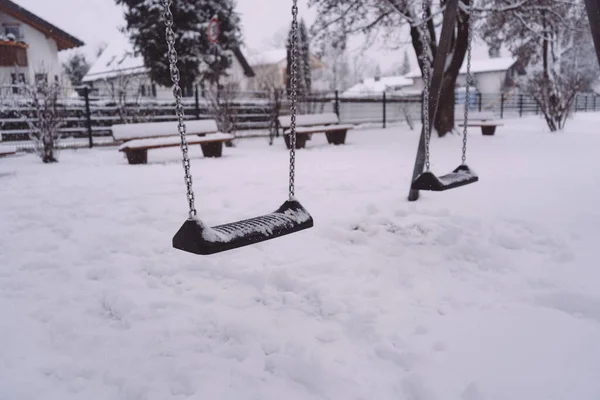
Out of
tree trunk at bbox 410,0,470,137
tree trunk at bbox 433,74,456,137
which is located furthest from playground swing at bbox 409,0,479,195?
tree trunk at bbox 433,74,456,137

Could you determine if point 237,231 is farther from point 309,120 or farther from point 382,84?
point 382,84

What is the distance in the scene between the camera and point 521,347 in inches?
86.9

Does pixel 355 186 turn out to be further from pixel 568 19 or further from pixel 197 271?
pixel 568 19

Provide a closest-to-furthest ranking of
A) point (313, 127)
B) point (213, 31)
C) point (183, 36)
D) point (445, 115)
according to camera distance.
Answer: point (313, 127) → point (445, 115) → point (213, 31) → point (183, 36)

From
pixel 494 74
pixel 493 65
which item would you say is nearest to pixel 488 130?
pixel 494 74

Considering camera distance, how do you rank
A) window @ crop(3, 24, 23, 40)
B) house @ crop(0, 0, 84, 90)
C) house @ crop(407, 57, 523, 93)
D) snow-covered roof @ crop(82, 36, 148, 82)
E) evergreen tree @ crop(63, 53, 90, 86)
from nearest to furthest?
house @ crop(0, 0, 84, 90)
window @ crop(3, 24, 23, 40)
snow-covered roof @ crop(82, 36, 148, 82)
evergreen tree @ crop(63, 53, 90, 86)
house @ crop(407, 57, 523, 93)

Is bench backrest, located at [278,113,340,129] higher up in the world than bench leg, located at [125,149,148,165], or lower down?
higher up

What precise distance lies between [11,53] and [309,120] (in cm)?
1577

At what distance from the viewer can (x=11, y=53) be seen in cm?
1927

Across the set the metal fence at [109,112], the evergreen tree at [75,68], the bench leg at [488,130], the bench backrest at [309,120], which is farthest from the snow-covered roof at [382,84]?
the bench backrest at [309,120]

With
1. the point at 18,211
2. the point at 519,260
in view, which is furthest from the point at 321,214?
the point at 18,211

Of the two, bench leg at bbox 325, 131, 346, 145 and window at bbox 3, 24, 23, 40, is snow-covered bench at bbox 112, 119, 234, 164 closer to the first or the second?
bench leg at bbox 325, 131, 346, 145

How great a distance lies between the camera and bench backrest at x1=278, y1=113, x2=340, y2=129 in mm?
10266

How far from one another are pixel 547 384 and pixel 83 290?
259 centimetres
